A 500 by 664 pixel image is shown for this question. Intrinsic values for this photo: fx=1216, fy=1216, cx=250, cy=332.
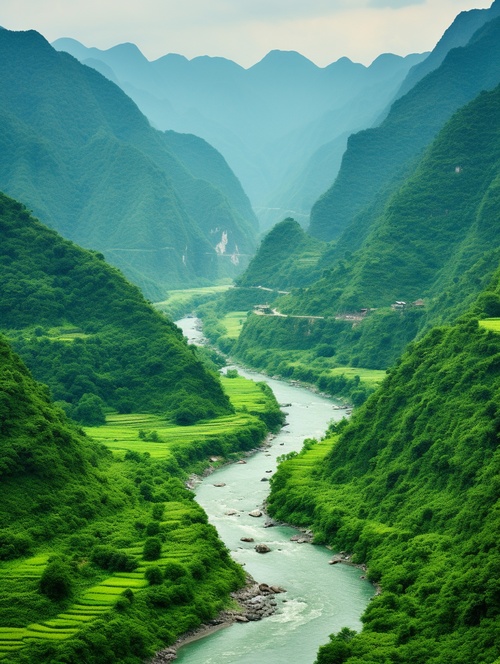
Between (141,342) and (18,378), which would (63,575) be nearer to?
(18,378)

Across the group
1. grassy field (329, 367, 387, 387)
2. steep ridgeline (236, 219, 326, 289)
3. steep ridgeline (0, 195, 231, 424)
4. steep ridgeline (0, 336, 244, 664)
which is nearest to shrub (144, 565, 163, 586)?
steep ridgeline (0, 336, 244, 664)

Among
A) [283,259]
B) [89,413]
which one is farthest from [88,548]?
[283,259]

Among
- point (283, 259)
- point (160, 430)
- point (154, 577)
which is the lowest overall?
point (154, 577)

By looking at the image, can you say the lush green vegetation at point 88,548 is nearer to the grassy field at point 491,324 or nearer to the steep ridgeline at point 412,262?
the grassy field at point 491,324

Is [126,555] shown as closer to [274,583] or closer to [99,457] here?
[274,583]

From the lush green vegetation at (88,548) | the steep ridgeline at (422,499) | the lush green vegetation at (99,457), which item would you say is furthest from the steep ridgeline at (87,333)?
the lush green vegetation at (88,548)

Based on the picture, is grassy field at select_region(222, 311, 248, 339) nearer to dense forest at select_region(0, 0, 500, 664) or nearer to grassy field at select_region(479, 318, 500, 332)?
dense forest at select_region(0, 0, 500, 664)
